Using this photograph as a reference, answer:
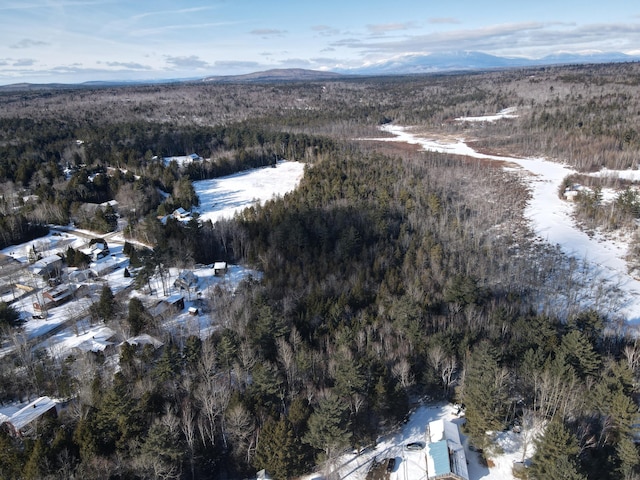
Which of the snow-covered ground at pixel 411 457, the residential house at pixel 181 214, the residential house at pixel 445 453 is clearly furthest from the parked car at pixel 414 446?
the residential house at pixel 181 214

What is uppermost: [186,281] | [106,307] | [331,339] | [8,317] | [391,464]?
[106,307]

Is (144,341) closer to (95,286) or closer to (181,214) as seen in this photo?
(95,286)

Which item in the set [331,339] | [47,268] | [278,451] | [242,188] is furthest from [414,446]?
[242,188]

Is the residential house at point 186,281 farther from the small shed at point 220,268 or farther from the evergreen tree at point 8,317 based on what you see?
the evergreen tree at point 8,317

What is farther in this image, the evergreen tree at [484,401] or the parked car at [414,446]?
the parked car at [414,446]

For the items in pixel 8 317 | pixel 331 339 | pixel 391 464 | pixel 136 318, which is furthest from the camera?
pixel 8 317

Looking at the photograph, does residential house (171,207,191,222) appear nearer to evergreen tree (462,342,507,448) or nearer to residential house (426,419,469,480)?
residential house (426,419,469,480)

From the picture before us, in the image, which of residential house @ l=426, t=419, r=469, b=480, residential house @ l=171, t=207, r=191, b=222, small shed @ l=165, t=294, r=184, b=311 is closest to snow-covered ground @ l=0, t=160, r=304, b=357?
small shed @ l=165, t=294, r=184, b=311

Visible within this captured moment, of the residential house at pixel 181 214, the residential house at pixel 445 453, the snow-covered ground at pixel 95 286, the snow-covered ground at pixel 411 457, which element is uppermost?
the residential house at pixel 181 214
